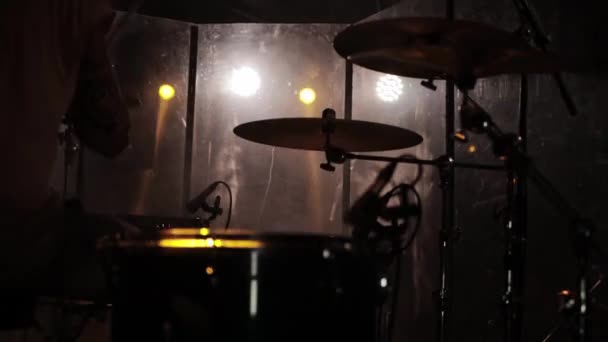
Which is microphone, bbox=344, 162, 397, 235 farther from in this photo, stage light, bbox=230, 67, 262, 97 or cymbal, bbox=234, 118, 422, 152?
stage light, bbox=230, 67, 262, 97

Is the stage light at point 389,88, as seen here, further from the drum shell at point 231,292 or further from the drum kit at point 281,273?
the drum shell at point 231,292

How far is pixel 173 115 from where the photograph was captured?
4.52 meters

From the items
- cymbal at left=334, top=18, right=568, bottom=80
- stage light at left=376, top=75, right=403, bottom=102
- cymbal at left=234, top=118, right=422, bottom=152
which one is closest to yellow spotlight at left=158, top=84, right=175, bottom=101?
stage light at left=376, top=75, right=403, bottom=102

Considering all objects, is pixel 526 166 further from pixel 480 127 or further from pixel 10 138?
pixel 10 138

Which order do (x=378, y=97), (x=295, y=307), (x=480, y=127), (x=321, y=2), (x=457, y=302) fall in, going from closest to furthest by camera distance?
(x=295, y=307), (x=480, y=127), (x=457, y=302), (x=378, y=97), (x=321, y=2)

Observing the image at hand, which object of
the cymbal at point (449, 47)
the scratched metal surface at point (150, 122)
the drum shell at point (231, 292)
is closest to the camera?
the drum shell at point (231, 292)

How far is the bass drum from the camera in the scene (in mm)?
1646

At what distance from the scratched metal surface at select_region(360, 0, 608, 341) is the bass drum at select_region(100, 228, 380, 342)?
1408 millimetres

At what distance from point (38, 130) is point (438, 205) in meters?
2.51

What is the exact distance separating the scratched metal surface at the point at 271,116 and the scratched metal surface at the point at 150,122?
0.13 metres

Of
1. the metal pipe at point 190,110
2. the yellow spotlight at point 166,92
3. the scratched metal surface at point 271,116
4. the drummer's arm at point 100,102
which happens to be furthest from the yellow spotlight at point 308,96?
the drummer's arm at point 100,102

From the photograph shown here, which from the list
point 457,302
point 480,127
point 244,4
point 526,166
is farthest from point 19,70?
point 244,4

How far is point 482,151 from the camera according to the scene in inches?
140

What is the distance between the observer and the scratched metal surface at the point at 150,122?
14.4 feet
